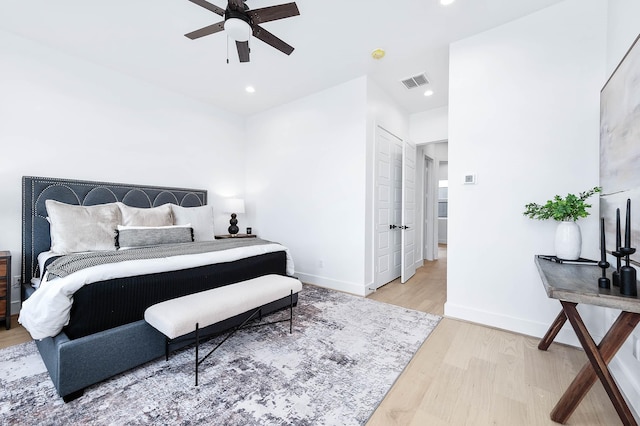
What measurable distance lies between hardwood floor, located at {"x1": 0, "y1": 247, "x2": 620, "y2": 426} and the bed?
3.30 ft

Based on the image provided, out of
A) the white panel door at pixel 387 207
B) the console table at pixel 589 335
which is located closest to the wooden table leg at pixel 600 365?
the console table at pixel 589 335

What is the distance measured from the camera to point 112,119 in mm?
3486

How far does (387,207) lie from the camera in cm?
409

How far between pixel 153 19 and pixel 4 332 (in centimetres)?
322

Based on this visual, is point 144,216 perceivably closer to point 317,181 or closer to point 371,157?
point 317,181

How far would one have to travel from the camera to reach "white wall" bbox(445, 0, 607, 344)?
2223mm

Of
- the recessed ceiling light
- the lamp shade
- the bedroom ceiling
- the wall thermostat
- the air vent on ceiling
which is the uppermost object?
the bedroom ceiling

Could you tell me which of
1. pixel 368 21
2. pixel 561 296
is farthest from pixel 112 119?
pixel 561 296

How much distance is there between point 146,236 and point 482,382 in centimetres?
331

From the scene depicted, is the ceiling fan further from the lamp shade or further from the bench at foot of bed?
the lamp shade

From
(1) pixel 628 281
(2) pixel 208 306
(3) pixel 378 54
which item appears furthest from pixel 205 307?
(3) pixel 378 54

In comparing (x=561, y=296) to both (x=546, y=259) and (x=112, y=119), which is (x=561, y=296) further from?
(x=112, y=119)

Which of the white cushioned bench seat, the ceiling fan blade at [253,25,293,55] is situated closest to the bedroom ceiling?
the ceiling fan blade at [253,25,293,55]

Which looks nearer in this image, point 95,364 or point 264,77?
point 95,364
